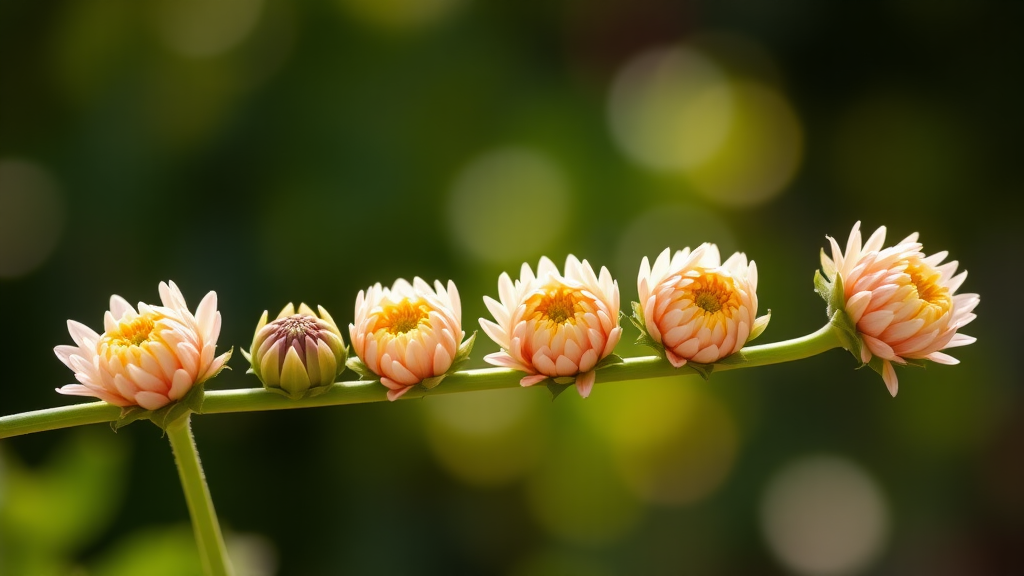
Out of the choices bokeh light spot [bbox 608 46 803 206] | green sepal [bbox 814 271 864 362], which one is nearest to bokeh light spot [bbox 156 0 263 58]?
bokeh light spot [bbox 608 46 803 206]

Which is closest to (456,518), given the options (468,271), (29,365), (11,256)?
(468,271)

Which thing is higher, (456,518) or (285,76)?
(285,76)

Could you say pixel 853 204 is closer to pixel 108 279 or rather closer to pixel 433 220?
pixel 433 220

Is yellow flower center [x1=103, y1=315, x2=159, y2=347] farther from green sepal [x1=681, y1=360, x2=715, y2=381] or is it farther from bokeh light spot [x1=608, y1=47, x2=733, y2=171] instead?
bokeh light spot [x1=608, y1=47, x2=733, y2=171]

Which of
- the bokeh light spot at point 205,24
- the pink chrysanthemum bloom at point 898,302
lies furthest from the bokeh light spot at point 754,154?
the pink chrysanthemum bloom at point 898,302

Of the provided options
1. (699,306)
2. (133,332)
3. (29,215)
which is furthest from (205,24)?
(699,306)
